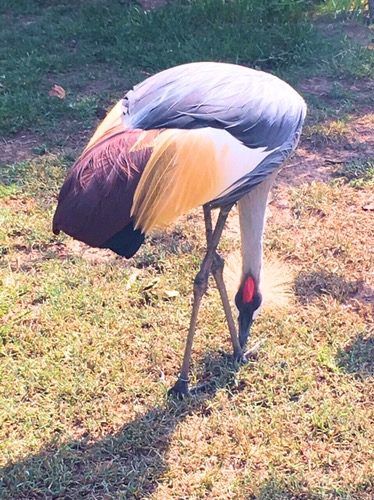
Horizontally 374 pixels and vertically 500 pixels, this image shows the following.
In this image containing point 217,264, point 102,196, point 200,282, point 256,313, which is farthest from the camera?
point 256,313

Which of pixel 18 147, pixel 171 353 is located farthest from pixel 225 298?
pixel 18 147

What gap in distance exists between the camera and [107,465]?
3.00 metres

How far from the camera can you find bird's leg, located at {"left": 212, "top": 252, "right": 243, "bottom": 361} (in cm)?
338

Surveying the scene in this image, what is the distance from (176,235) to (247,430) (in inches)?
60.9

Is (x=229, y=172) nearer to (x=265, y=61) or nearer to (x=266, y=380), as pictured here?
(x=266, y=380)

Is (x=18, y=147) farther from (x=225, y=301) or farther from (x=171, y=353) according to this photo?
(x=225, y=301)

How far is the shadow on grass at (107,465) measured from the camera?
291cm

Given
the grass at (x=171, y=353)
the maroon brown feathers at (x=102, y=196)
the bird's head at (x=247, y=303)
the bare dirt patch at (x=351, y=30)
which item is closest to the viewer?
the maroon brown feathers at (x=102, y=196)

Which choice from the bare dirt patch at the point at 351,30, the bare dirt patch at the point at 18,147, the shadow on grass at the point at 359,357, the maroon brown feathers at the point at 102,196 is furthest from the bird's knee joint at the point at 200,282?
the bare dirt patch at the point at 351,30

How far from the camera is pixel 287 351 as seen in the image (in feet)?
11.6

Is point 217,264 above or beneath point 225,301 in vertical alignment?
above

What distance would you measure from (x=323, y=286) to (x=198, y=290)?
970 mm

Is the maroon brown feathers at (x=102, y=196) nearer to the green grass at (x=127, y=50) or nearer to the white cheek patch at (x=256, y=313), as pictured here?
the white cheek patch at (x=256, y=313)

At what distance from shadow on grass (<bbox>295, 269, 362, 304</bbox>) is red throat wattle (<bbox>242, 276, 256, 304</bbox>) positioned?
0.54 m
